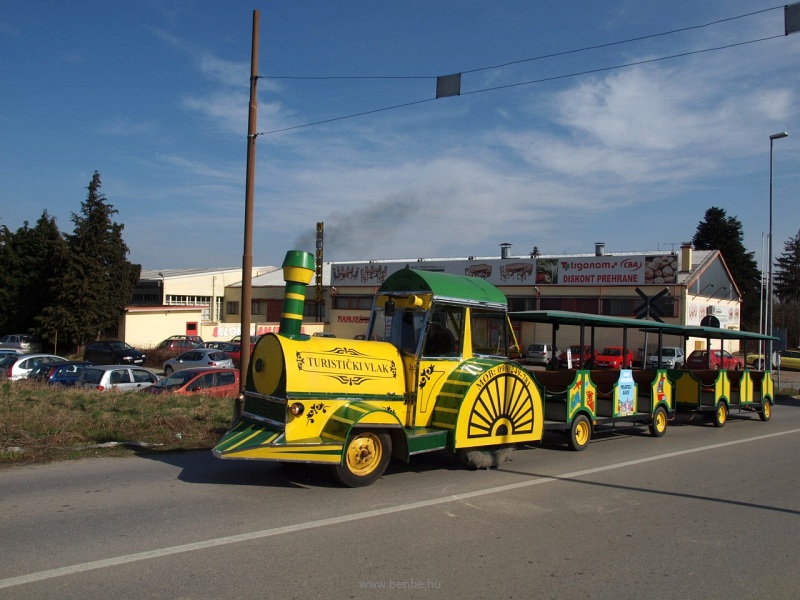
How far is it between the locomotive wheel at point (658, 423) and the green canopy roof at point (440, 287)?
230 inches

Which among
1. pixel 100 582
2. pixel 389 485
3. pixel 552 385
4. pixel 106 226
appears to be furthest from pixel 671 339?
pixel 100 582

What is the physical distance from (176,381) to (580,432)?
10.8 m

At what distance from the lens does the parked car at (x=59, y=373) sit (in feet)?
62.8

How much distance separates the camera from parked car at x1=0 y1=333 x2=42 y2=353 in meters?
38.9

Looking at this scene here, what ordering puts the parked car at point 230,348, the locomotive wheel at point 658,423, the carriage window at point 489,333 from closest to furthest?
the carriage window at point 489,333 < the locomotive wheel at point 658,423 < the parked car at point 230,348

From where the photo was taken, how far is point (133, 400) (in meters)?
13.8

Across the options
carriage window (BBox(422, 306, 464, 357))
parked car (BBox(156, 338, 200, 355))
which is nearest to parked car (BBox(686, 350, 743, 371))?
carriage window (BBox(422, 306, 464, 357))

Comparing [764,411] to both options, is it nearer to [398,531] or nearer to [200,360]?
[398,531]

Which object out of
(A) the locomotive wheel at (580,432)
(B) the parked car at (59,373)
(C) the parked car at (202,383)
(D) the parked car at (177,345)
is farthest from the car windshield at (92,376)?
(D) the parked car at (177,345)

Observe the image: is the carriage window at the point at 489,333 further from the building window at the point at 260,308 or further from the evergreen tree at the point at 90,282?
the building window at the point at 260,308

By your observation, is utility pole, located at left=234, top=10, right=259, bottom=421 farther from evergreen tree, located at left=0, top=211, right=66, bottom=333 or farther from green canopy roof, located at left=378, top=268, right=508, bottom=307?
evergreen tree, located at left=0, top=211, right=66, bottom=333

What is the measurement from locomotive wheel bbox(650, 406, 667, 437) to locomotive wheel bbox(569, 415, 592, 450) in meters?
2.63

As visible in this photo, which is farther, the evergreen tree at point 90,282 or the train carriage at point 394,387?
the evergreen tree at point 90,282

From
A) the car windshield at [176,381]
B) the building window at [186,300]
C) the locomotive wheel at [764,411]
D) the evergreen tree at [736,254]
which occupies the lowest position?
the locomotive wheel at [764,411]
